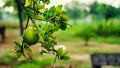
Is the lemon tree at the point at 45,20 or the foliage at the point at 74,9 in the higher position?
the lemon tree at the point at 45,20

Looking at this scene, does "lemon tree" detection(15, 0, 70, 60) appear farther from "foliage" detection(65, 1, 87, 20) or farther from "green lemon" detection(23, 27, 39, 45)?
"foliage" detection(65, 1, 87, 20)

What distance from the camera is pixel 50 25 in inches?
74.0

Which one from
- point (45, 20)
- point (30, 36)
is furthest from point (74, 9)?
point (30, 36)

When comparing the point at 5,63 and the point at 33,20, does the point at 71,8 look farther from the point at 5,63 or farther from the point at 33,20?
the point at 33,20

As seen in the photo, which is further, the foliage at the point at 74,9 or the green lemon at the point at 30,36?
the foliage at the point at 74,9

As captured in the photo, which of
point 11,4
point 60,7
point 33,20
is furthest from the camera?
point 11,4

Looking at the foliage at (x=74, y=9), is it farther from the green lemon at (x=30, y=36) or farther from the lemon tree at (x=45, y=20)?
the green lemon at (x=30, y=36)

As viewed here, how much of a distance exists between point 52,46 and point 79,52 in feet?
59.2

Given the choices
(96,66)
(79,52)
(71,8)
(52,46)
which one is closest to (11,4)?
(79,52)

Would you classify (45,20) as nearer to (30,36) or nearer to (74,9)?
(30,36)

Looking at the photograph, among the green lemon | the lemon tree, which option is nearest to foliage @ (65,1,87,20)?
the lemon tree

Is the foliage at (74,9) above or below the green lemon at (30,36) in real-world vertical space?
below

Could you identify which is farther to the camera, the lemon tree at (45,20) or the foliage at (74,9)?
the foliage at (74,9)

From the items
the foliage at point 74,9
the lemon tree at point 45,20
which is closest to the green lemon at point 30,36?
the lemon tree at point 45,20
